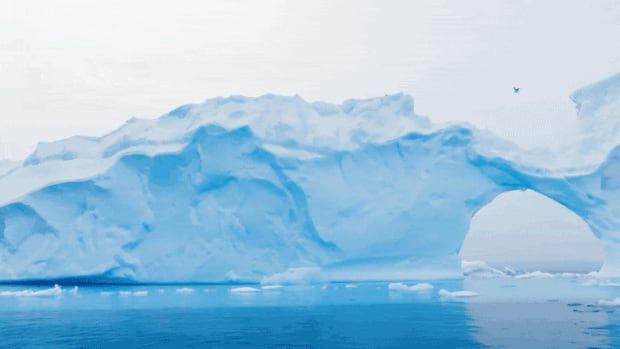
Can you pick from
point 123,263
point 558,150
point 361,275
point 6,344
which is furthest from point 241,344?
point 558,150

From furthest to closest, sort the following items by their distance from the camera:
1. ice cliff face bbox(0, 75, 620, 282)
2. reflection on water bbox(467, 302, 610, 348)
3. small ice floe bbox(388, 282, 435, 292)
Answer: ice cliff face bbox(0, 75, 620, 282), small ice floe bbox(388, 282, 435, 292), reflection on water bbox(467, 302, 610, 348)

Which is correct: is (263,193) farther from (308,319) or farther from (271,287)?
(308,319)

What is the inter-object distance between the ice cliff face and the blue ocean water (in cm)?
193

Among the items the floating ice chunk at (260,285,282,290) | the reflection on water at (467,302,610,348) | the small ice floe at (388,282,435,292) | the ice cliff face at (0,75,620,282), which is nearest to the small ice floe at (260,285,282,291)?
the floating ice chunk at (260,285,282,290)

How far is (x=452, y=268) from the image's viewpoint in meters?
18.8

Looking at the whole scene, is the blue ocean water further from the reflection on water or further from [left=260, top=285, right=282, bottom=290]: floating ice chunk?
[left=260, top=285, right=282, bottom=290]: floating ice chunk

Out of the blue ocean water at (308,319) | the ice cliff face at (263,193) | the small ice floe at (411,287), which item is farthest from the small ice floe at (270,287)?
the small ice floe at (411,287)

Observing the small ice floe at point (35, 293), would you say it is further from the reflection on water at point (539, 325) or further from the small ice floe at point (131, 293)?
the reflection on water at point (539, 325)

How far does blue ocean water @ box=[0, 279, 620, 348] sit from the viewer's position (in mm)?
8086

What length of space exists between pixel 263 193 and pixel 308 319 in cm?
787

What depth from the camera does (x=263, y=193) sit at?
58.4 ft

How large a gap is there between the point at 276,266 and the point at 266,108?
4234 mm

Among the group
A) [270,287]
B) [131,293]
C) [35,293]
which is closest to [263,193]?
[270,287]

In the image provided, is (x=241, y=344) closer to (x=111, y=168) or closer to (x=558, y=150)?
(x=111, y=168)
